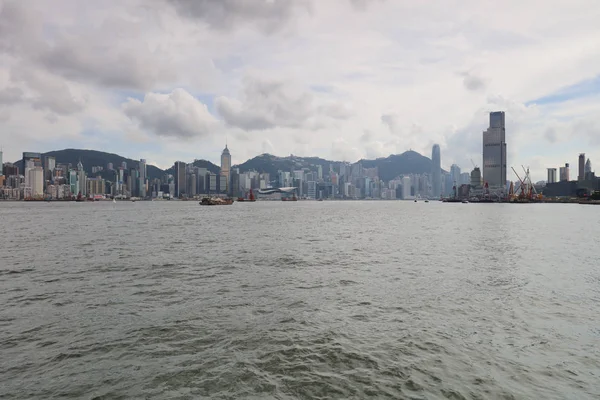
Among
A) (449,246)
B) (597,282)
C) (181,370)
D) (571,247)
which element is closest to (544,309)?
(597,282)

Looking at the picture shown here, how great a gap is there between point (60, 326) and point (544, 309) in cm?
2697

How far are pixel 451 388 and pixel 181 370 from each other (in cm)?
975

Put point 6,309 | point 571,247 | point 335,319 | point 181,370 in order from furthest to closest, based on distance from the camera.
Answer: point 571,247 → point 6,309 → point 335,319 → point 181,370

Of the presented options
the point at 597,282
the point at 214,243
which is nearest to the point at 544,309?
the point at 597,282

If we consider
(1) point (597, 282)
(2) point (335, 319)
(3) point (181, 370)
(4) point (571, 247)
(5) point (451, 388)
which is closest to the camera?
(5) point (451, 388)

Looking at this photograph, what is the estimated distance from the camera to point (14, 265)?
35.2 metres

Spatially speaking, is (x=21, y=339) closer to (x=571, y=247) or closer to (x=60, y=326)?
(x=60, y=326)

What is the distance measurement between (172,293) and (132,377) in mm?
11766

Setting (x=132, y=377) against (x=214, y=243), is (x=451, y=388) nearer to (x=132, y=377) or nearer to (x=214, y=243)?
(x=132, y=377)

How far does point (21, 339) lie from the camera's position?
16.3m

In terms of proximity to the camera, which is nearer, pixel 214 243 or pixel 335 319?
pixel 335 319

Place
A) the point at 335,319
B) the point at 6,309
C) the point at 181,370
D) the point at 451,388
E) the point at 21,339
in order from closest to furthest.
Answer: the point at 451,388, the point at 181,370, the point at 21,339, the point at 335,319, the point at 6,309

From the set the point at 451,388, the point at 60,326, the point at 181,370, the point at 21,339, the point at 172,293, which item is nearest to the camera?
the point at 451,388

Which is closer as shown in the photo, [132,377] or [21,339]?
[132,377]
